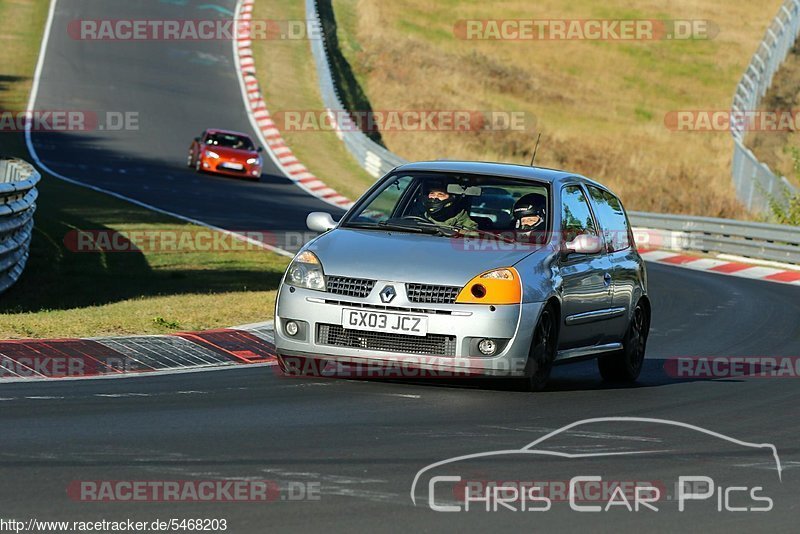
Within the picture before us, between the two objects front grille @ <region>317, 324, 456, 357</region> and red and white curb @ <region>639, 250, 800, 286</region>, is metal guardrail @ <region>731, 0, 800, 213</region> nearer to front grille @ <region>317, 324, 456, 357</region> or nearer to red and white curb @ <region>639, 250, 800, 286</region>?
red and white curb @ <region>639, 250, 800, 286</region>

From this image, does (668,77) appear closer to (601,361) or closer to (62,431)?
(601,361)

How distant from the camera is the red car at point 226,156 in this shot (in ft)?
116

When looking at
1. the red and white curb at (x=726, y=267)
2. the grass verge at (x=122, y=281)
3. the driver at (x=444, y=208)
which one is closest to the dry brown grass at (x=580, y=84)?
the red and white curb at (x=726, y=267)

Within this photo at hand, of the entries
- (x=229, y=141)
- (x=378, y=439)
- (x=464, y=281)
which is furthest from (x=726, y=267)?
(x=378, y=439)

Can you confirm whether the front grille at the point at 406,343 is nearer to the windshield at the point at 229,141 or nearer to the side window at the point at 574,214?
the side window at the point at 574,214

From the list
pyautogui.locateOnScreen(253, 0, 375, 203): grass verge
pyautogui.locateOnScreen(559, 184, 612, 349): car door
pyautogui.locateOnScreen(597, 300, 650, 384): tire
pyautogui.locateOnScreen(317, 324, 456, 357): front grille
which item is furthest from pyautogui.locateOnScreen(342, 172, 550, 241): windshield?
pyautogui.locateOnScreen(253, 0, 375, 203): grass verge

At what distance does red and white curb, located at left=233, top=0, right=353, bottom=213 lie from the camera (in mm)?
35781

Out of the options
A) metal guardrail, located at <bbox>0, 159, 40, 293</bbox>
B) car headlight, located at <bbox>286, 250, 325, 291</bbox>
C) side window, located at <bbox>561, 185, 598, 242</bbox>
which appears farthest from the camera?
metal guardrail, located at <bbox>0, 159, 40, 293</bbox>

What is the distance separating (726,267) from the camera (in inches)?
1072

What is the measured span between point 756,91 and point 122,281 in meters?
27.4

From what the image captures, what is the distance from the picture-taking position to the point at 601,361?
37.8ft

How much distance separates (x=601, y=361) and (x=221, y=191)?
22190mm

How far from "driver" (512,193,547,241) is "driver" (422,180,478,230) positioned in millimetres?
329

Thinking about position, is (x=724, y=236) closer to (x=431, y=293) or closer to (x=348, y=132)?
(x=348, y=132)
